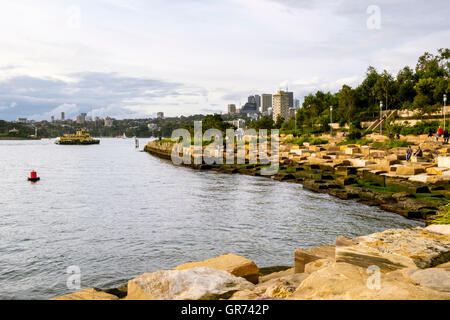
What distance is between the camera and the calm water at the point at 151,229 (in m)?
10.2

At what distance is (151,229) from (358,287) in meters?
11.6

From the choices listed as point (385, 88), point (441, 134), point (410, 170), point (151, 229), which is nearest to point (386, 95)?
point (385, 88)

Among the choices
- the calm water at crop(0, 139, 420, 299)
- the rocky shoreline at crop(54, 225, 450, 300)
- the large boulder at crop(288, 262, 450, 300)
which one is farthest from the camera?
the calm water at crop(0, 139, 420, 299)

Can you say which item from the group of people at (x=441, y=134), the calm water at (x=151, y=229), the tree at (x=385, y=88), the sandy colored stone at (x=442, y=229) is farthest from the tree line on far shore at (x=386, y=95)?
the sandy colored stone at (x=442, y=229)

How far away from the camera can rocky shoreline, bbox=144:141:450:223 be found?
597 inches

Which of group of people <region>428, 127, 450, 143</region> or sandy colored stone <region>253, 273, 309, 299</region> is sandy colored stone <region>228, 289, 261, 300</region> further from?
group of people <region>428, 127, 450, 143</region>

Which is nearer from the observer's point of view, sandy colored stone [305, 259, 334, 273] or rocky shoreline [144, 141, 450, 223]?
sandy colored stone [305, 259, 334, 273]

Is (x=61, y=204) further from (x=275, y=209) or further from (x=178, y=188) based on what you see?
(x=275, y=209)

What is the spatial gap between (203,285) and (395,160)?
2211cm

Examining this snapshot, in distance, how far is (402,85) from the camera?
5975 centimetres

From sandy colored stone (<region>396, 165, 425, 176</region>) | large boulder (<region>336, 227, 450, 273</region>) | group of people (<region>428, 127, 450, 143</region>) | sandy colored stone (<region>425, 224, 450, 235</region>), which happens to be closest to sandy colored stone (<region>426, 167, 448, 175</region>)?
sandy colored stone (<region>396, 165, 425, 176</region>)
